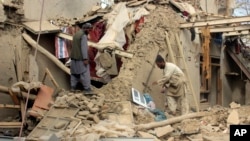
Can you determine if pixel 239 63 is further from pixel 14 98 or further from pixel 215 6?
pixel 14 98

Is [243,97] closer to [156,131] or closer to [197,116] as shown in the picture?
[197,116]

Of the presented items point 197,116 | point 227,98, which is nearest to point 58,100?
point 197,116

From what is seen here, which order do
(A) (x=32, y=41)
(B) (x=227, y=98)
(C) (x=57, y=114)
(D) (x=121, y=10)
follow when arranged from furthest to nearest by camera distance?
(B) (x=227, y=98) < (D) (x=121, y=10) < (A) (x=32, y=41) < (C) (x=57, y=114)

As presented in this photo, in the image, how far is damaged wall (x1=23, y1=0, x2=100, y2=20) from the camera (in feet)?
37.3

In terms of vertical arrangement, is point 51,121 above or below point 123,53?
below

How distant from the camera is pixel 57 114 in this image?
27.1ft

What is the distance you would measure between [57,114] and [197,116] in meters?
2.82

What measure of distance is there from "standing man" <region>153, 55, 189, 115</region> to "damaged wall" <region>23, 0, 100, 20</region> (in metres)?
4.01

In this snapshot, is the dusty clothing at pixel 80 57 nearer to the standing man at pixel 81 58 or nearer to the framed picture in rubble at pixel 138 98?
the standing man at pixel 81 58

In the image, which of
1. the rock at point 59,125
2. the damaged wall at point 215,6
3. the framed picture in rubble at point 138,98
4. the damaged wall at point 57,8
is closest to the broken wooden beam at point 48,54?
the damaged wall at point 57,8

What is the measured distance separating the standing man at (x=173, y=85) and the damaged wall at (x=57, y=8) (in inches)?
158

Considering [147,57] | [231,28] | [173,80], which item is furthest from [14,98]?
[231,28]

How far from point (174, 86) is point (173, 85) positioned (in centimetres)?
3

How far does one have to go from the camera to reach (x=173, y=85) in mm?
9375
